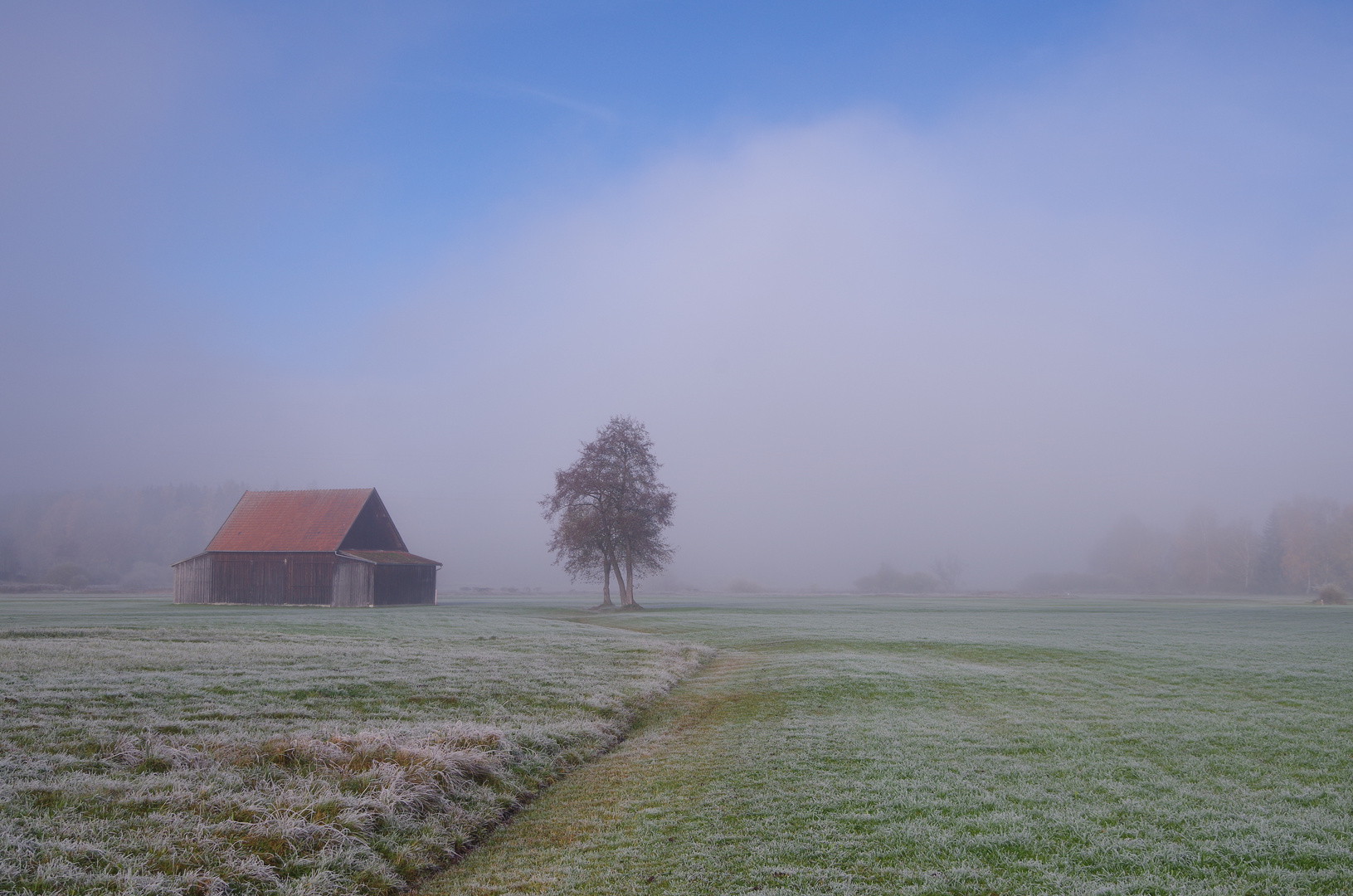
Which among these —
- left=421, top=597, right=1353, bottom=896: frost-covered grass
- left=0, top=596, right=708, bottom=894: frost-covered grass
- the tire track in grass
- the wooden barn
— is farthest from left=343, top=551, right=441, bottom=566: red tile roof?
the tire track in grass

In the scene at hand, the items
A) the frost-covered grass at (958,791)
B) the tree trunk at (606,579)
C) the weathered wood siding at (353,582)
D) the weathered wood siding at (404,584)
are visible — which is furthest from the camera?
the tree trunk at (606,579)

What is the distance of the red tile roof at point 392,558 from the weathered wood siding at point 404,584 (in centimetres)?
29

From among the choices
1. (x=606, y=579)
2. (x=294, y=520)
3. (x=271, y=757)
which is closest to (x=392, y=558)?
(x=294, y=520)

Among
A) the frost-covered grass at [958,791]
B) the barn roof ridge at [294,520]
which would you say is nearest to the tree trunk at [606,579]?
the barn roof ridge at [294,520]

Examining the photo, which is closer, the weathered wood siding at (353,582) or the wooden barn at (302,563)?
the weathered wood siding at (353,582)

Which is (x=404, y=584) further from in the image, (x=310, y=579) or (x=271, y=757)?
(x=271, y=757)

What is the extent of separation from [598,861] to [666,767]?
395 cm

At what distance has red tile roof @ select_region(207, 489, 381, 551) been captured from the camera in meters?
59.0

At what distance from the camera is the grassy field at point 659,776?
6.77m

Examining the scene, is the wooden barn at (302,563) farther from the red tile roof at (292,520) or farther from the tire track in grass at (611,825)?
the tire track in grass at (611,825)

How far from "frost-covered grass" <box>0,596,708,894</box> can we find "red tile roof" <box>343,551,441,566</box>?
37.3 metres

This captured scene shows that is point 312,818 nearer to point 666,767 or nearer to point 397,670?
point 666,767

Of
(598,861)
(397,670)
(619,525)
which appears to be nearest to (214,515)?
(619,525)

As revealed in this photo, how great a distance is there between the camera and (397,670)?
17781 mm
